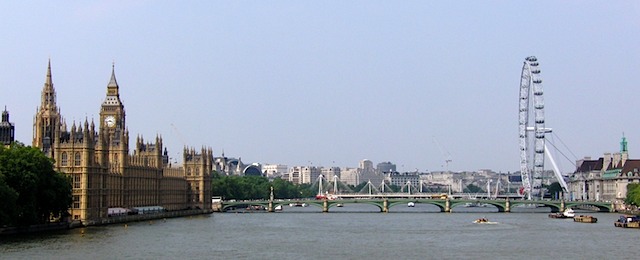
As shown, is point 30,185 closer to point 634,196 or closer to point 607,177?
point 634,196

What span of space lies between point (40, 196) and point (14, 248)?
529 inches

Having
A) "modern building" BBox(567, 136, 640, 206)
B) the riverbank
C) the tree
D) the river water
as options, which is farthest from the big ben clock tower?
"modern building" BBox(567, 136, 640, 206)

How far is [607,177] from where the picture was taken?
6614 inches

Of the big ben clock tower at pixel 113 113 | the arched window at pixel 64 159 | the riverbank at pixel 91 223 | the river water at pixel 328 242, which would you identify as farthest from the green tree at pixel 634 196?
the arched window at pixel 64 159

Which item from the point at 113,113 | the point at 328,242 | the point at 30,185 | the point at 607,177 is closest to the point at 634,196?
the point at 607,177

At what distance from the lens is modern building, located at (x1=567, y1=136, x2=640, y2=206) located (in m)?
158

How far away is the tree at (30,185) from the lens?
69.8 m

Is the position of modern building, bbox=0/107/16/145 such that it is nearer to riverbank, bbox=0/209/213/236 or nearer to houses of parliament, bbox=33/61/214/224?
houses of parliament, bbox=33/61/214/224

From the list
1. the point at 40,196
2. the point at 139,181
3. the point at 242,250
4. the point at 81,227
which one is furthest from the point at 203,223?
the point at 242,250

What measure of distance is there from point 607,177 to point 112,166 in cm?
9168

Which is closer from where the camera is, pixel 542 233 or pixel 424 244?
pixel 424 244

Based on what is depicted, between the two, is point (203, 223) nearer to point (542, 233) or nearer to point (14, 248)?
point (542, 233)

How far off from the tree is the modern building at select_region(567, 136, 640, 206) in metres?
83.8

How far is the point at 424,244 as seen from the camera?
71188mm
